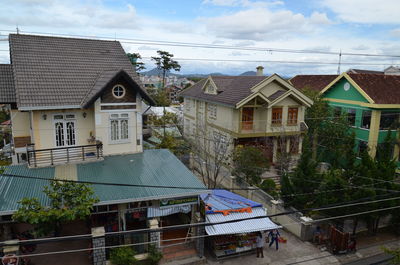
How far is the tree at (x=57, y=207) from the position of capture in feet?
34.1

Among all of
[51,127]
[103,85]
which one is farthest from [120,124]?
[51,127]

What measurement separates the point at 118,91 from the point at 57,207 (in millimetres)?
8056

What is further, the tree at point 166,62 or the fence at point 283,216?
the tree at point 166,62

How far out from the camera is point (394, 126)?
84.4 ft

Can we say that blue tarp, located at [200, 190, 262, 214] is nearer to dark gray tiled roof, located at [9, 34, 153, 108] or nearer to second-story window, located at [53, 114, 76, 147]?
dark gray tiled roof, located at [9, 34, 153, 108]

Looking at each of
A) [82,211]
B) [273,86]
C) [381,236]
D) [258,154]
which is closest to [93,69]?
[82,211]

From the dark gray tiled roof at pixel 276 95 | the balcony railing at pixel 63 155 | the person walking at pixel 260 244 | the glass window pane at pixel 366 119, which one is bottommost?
the person walking at pixel 260 244

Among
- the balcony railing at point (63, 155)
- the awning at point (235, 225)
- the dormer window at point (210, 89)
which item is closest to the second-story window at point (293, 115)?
the dormer window at point (210, 89)

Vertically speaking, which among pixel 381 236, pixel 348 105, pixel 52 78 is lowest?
pixel 381 236

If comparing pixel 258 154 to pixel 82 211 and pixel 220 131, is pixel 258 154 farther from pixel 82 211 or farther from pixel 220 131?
pixel 82 211

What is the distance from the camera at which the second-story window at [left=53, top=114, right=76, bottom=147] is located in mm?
16641

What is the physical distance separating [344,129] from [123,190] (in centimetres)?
2114

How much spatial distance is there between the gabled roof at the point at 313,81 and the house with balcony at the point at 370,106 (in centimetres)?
361

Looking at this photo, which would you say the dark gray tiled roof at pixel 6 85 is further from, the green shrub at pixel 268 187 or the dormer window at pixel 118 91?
the green shrub at pixel 268 187
